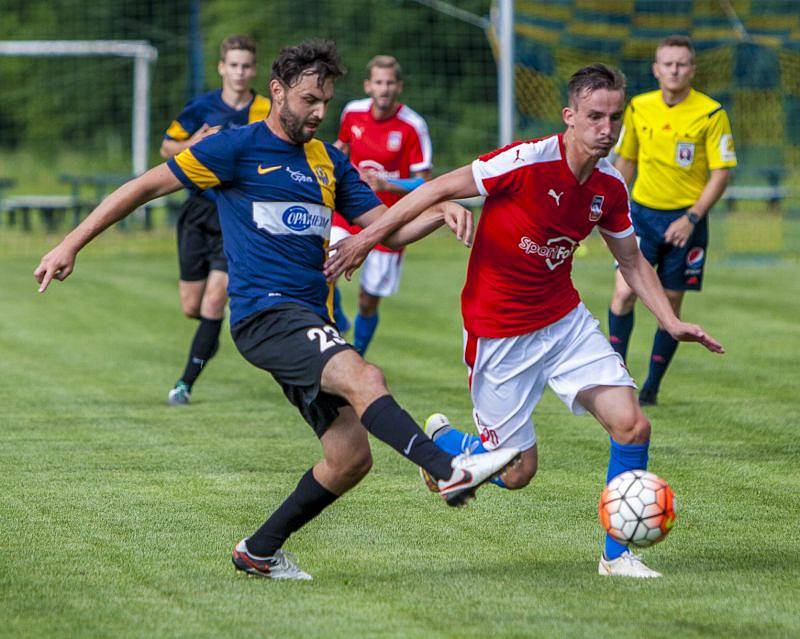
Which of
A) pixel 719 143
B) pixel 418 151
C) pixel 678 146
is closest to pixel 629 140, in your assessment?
pixel 678 146

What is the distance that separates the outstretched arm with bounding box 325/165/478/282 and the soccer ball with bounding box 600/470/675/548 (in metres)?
1.28

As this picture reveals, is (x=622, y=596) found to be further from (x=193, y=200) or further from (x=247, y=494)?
(x=193, y=200)

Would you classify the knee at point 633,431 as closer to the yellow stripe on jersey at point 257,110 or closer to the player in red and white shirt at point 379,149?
the yellow stripe on jersey at point 257,110

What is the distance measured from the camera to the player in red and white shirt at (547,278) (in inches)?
217

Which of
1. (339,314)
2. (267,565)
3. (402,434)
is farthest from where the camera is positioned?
(339,314)

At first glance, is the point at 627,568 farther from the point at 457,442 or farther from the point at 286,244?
the point at 286,244

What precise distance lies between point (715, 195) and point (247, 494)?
4178mm

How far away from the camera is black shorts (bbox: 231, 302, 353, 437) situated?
5.16 m

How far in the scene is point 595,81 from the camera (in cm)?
550

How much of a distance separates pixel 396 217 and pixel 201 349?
15.1ft

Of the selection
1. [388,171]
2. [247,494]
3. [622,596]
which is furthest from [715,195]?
[622,596]

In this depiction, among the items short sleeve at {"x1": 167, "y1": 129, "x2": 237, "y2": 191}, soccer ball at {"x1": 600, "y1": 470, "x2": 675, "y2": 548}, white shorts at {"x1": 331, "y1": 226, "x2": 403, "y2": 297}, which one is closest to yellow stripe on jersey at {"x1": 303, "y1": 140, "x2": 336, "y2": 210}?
short sleeve at {"x1": 167, "y1": 129, "x2": 237, "y2": 191}

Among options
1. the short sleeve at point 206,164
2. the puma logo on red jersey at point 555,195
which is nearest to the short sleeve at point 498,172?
the puma logo on red jersey at point 555,195

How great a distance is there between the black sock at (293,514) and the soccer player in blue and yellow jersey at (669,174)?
15.6 ft
